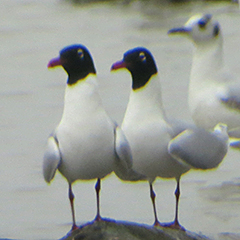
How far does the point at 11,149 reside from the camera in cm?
941

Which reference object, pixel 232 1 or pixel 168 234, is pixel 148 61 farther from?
pixel 232 1

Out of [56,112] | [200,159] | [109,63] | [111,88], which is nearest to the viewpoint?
[200,159]

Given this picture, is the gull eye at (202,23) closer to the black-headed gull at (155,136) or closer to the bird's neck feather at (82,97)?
the black-headed gull at (155,136)

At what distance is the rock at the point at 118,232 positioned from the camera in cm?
541

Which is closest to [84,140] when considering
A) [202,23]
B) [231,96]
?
[231,96]

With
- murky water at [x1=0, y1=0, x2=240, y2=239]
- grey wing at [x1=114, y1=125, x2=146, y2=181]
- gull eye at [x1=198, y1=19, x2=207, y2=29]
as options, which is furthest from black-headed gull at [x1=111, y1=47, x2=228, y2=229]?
gull eye at [x1=198, y1=19, x2=207, y2=29]

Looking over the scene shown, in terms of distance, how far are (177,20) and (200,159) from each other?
1143cm

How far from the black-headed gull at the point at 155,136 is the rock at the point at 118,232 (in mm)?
315

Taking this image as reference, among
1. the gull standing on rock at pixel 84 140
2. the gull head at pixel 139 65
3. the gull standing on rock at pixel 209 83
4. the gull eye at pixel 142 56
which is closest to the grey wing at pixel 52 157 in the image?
the gull standing on rock at pixel 84 140

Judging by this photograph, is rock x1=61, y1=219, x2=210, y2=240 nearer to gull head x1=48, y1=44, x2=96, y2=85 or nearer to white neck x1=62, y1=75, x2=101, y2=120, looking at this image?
white neck x1=62, y1=75, x2=101, y2=120

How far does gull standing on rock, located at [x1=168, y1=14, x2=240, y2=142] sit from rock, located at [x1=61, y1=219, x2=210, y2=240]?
2177 millimetres

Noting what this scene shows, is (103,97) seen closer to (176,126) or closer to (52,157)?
(176,126)

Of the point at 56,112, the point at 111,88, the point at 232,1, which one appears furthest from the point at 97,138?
the point at 232,1

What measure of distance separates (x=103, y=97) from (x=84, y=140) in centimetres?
590
